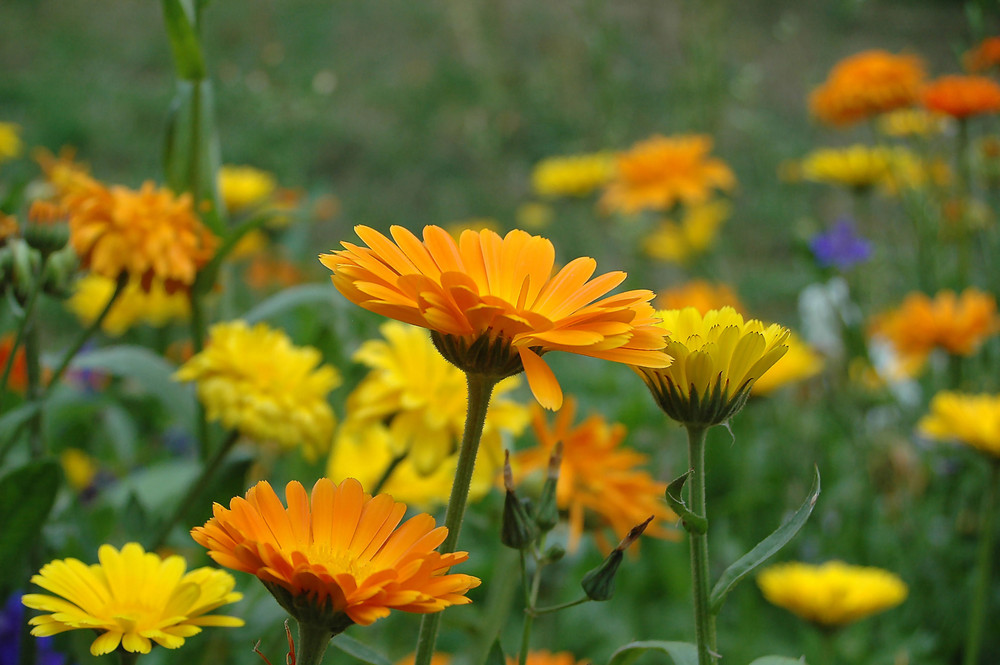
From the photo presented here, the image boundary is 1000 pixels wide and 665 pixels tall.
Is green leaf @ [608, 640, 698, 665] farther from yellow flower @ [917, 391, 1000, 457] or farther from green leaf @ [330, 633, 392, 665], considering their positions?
yellow flower @ [917, 391, 1000, 457]

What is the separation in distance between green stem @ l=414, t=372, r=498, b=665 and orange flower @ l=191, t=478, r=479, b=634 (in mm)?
28

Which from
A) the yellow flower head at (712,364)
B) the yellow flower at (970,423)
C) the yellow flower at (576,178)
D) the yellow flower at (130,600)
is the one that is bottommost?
the yellow flower at (130,600)

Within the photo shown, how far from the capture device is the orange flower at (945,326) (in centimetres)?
139

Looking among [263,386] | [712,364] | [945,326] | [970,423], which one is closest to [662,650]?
[712,364]

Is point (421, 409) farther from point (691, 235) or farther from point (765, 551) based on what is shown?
point (691, 235)

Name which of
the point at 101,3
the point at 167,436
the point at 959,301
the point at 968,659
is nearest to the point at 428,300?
the point at 968,659

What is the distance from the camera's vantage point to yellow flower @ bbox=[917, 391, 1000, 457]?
0.96m

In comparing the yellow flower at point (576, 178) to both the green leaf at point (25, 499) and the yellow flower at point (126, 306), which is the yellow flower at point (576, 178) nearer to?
the yellow flower at point (126, 306)

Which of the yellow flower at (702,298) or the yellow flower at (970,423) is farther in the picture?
the yellow flower at (702,298)

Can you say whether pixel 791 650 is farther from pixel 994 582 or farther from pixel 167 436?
pixel 167 436

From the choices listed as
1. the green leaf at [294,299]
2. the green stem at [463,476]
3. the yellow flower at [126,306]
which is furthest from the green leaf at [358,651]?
the yellow flower at [126,306]

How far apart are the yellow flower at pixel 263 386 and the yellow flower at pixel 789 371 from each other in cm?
82

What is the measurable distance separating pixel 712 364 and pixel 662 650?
16 cm

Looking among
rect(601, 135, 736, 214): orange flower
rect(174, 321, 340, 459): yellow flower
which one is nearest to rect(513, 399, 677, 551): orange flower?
rect(174, 321, 340, 459): yellow flower
